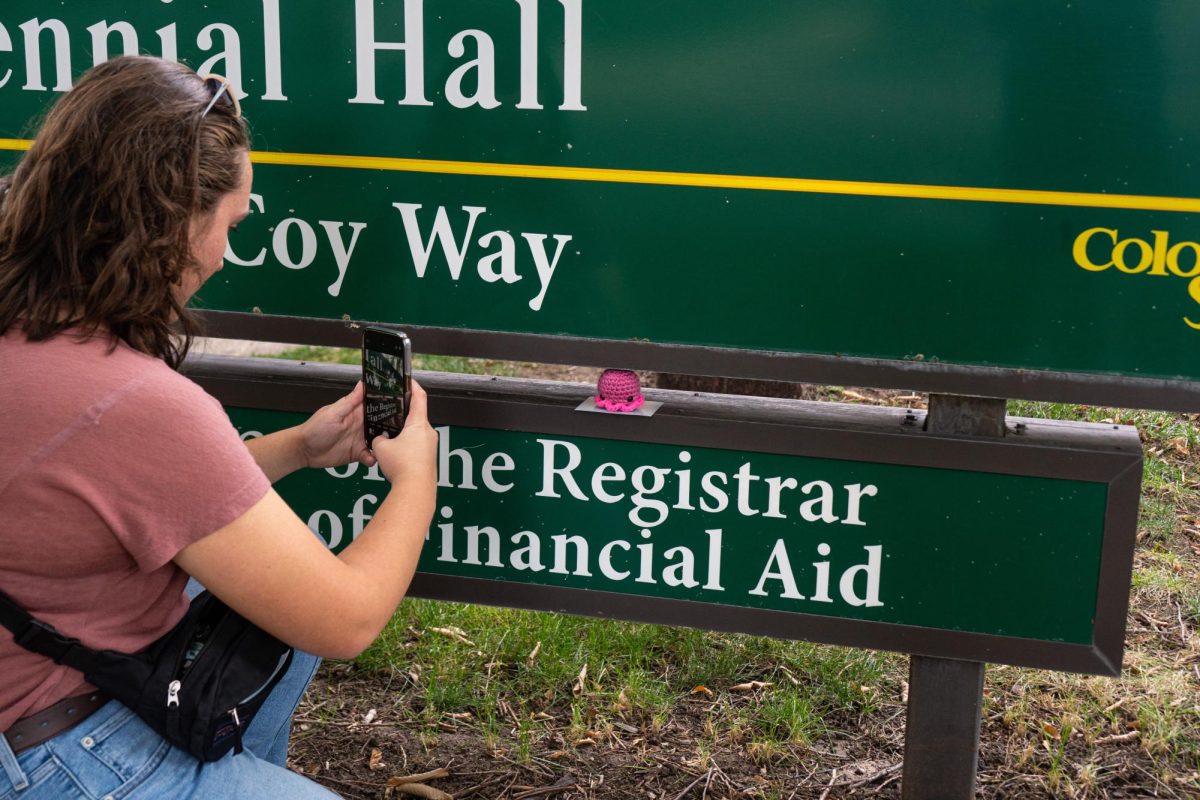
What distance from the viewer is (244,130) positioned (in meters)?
1.93

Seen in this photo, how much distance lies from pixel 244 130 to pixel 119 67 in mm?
200

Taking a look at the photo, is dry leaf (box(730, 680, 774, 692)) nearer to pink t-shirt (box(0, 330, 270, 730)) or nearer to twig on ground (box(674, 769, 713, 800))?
twig on ground (box(674, 769, 713, 800))

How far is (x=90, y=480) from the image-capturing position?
64.4 inches

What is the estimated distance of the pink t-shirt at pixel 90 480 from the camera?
164cm

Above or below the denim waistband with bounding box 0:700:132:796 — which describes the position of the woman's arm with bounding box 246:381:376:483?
above

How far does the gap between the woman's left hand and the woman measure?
18.8 inches

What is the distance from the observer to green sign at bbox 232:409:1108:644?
90.4 inches

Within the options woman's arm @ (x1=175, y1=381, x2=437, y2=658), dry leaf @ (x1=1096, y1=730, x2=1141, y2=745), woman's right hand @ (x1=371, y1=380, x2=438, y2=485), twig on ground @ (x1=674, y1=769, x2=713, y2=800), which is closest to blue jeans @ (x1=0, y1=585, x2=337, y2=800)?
woman's arm @ (x1=175, y1=381, x2=437, y2=658)

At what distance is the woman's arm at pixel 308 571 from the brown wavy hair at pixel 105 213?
1.06 ft

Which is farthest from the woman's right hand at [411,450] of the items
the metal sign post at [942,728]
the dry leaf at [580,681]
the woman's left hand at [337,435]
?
the dry leaf at [580,681]

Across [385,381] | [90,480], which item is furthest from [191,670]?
[385,381]

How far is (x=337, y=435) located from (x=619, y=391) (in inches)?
22.0

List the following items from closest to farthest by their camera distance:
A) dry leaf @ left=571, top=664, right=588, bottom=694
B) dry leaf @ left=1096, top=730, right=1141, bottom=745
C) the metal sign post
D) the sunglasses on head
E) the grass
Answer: the sunglasses on head, the metal sign post, dry leaf @ left=1096, top=730, right=1141, bottom=745, the grass, dry leaf @ left=571, top=664, right=588, bottom=694

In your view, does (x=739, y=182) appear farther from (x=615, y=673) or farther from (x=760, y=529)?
(x=615, y=673)
